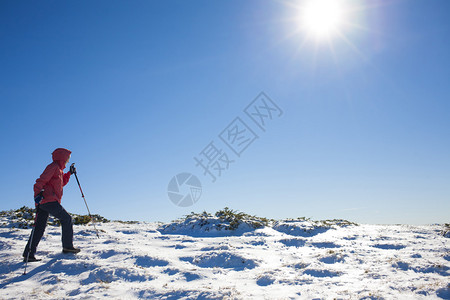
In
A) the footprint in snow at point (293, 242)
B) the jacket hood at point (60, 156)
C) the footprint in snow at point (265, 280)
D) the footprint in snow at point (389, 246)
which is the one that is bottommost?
the footprint in snow at point (265, 280)

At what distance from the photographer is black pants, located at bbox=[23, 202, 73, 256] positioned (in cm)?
720

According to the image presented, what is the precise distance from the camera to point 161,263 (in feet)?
25.1

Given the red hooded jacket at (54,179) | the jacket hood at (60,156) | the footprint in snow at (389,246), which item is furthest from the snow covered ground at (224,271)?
the jacket hood at (60,156)

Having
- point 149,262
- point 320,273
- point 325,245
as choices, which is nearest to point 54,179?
point 149,262

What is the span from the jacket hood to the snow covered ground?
2.78 m

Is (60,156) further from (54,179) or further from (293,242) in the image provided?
(293,242)

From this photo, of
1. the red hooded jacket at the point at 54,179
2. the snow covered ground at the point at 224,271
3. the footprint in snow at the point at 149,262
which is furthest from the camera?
the footprint in snow at the point at 149,262

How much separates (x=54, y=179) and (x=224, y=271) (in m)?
5.66

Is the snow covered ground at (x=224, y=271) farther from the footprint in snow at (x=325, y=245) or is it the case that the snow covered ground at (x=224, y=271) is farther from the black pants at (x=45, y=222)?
the black pants at (x=45, y=222)

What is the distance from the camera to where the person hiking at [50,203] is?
716 centimetres

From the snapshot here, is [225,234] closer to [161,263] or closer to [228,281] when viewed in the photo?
[161,263]

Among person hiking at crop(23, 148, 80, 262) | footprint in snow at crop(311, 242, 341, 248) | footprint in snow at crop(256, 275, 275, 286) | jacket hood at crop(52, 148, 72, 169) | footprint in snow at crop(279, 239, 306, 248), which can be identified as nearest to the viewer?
footprint in snow at crop(256, 275, 275, 286)

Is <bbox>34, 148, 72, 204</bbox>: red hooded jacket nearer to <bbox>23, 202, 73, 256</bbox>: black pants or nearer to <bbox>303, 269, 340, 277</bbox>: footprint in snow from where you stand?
<bbox>23, 202, 73, 256</bbox>: black pants

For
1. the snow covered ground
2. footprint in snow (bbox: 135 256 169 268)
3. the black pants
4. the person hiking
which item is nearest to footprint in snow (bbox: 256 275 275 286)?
the snow covered ground
